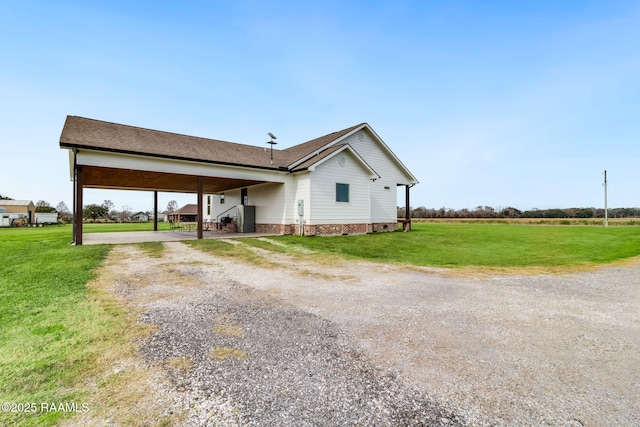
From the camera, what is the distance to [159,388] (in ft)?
7.73

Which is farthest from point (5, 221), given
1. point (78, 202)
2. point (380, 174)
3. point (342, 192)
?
point (380, 174)

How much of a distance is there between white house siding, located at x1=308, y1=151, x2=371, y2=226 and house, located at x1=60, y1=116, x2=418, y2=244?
57 mm

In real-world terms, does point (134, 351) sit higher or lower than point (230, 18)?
lower

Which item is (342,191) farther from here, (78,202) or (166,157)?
(78,202)

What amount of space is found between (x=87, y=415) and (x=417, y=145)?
26032 mm

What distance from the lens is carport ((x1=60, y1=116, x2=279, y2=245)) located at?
1152 cm

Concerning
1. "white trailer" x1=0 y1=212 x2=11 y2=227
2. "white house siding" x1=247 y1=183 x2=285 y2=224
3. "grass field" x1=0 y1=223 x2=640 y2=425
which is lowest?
"grass field" x1=0 y1=223 x2=640 y2=425

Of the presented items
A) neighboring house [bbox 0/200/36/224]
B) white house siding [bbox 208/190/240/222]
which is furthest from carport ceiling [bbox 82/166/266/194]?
neighboring house [bbox 0/200/36/224]

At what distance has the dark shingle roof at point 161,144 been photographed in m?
11.9

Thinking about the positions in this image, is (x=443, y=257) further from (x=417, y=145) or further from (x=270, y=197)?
(x=417, y=145)

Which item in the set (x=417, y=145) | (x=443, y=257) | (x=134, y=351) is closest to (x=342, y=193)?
(x=443, y=257)

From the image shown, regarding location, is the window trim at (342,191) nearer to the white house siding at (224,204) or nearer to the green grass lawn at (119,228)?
the white house siding at (224,204)

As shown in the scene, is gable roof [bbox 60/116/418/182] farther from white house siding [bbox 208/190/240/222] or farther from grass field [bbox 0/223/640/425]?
grass field [bbox 0/223/640/425]

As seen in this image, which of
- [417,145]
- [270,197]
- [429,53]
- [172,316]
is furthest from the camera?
[417,145]
